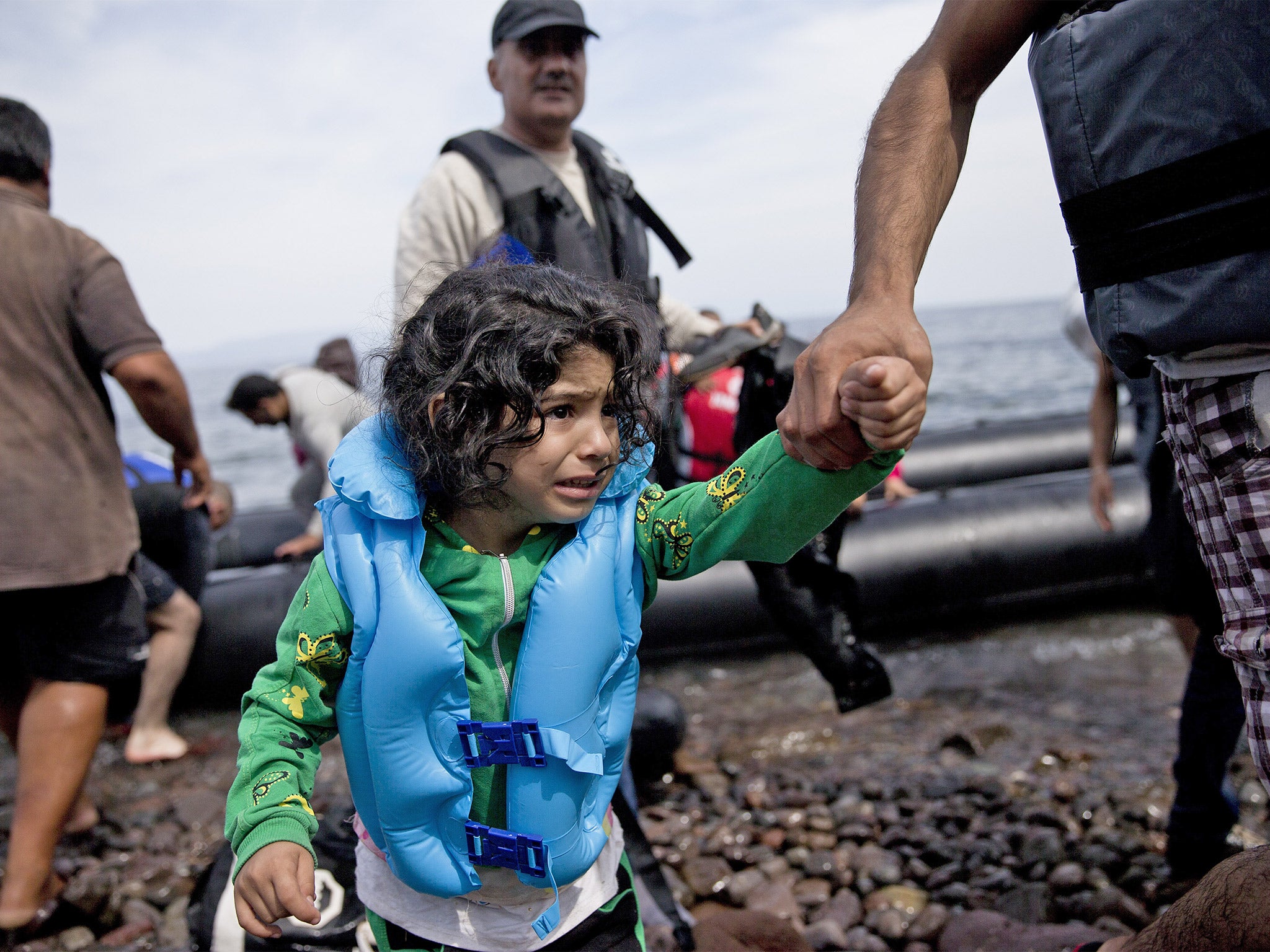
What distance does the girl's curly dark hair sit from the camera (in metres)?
1.48

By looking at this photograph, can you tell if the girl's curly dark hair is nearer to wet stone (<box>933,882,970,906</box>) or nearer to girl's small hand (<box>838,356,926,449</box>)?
girl's small hand (<box>838,356,926,449</box>)

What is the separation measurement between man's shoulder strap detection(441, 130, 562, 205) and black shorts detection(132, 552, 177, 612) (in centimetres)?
218

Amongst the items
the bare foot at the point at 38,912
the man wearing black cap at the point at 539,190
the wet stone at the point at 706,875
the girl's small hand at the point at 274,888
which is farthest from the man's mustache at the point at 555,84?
the bare foot at the point at 38,912

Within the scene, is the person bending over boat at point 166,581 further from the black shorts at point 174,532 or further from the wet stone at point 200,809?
the wet stone at point 200,809

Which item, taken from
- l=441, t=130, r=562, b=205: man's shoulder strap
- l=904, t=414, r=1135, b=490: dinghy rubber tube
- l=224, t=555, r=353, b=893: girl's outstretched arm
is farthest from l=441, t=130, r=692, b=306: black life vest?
l=904, t=414, r=1135, b=490: dinghy rubber tube

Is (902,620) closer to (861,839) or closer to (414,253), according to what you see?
(861,839)

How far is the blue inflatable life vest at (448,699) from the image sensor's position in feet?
4.69

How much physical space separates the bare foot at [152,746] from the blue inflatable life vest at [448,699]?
3.01 metres

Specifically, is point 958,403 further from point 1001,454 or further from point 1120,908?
point 1120,908

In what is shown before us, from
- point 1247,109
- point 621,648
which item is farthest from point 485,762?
point 1247,109

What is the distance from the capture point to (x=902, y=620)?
16.9 ft

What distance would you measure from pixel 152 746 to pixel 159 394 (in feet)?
6.16

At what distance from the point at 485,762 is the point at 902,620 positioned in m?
4.06

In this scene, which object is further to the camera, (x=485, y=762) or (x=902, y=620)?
(x=902, y=620)
